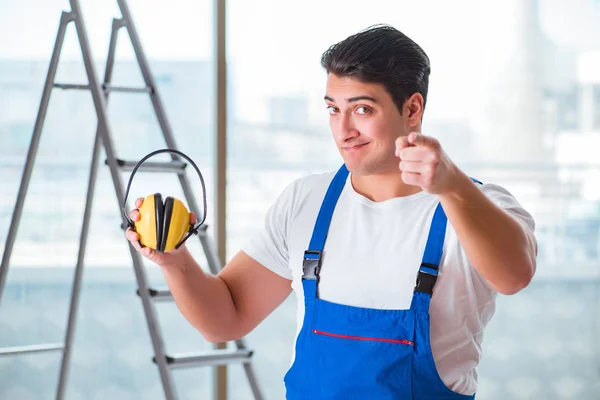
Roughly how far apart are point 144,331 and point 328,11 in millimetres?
1584

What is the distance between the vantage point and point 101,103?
2.72 metres

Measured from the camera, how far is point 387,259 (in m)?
1.76

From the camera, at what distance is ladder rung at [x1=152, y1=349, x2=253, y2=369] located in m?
2.69

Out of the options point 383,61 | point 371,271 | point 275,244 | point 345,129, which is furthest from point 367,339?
point 383,61

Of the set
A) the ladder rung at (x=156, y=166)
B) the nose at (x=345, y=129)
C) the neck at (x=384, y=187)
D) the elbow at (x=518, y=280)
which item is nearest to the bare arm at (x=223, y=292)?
the neck at (x=384, y=187)

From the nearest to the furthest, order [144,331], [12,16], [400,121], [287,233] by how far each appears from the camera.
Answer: [400,121] → [287,233] → [12,16] → [144,331]

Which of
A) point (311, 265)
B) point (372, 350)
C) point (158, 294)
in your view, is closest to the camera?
point (372, 350)

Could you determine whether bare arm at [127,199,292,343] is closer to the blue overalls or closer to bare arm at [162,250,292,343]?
bare arm at [162,250,292,343]

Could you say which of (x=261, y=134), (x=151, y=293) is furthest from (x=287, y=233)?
(x=261, y=134)

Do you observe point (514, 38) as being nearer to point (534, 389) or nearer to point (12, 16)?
point (534, 389)

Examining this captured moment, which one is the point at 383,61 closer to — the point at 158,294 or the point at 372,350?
the point at 372,350

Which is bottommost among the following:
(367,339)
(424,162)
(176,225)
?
(367,339)

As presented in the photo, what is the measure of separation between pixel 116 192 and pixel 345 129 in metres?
1.10

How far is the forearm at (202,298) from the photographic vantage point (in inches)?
68.2
